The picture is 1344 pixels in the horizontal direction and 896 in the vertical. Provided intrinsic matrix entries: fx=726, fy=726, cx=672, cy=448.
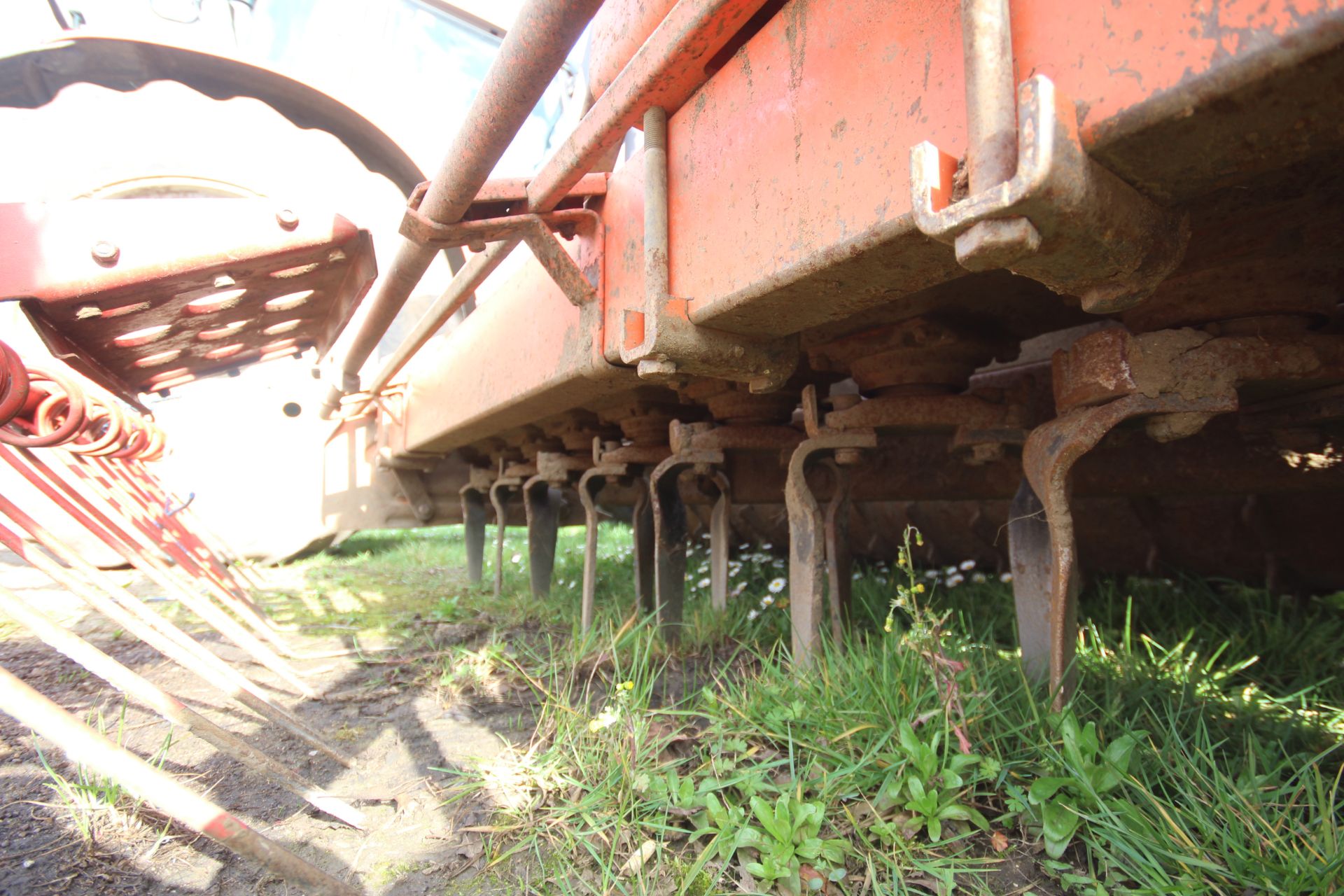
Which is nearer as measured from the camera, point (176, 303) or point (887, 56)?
point (887, 56)

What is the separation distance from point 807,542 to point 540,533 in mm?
1817

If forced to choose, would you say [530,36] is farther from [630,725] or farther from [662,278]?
[630,725]

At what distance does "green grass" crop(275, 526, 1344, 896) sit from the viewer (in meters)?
1.01

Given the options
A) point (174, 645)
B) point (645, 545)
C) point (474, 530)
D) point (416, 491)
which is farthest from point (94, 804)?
point (416, 491)

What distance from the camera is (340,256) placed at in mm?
1966

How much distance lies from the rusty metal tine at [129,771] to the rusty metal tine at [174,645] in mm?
739

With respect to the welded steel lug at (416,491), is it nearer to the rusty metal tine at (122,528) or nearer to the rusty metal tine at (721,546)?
the rusty metal tine at (122,528)

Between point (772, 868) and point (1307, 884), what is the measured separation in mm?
653

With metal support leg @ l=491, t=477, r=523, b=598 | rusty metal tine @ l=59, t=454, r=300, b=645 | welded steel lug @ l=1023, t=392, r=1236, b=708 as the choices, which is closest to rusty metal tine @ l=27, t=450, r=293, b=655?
rusty metal tine @ l=59, t=454, r=300, b=645

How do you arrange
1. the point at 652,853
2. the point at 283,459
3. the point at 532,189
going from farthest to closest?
1. the point at 283,459
2. the point at 532,189
3. the point at 652,853

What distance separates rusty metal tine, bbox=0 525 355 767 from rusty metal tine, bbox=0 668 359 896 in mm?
739

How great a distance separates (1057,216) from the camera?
66 cm

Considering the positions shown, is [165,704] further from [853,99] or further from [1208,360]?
[1208,360]

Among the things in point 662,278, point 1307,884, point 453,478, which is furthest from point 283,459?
point 1307,884
